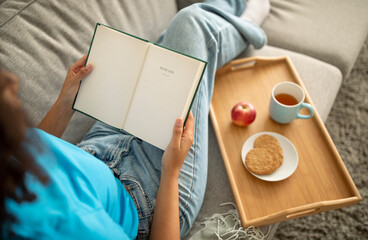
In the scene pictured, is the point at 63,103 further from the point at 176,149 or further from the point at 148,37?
the point at 148,37

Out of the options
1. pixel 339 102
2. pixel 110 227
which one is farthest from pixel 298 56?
pixel 110 227

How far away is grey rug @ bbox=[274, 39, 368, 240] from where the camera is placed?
1228mm

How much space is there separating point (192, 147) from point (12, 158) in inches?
20.6

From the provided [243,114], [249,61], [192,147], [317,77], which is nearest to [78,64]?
[192,147]

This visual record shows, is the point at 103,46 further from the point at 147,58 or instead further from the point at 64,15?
the point at 64,15

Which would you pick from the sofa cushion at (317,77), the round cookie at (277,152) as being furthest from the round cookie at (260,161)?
the sofa cushion at (317,77)

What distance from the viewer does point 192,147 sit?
0.86 metres

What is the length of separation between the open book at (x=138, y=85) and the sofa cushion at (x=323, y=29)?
2.54ft

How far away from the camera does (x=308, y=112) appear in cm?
98

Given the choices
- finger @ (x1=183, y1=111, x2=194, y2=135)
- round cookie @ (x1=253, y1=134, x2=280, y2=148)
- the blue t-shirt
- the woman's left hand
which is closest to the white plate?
round cookie @ (x1=253, y1=134, x2=280, y2=148)

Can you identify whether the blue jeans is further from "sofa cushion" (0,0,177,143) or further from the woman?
"sofa cushion" (0,0,177,143)

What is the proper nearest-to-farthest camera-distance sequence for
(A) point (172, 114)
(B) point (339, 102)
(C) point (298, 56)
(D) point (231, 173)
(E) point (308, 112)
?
(A) point (172, 114)
(D) point (231, 173)
(E) point (308, 112)
(C) point (298, 56)
(B) point (339, 102)

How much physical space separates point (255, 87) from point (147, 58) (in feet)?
1.62

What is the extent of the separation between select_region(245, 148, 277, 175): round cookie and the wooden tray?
0.03 metres
